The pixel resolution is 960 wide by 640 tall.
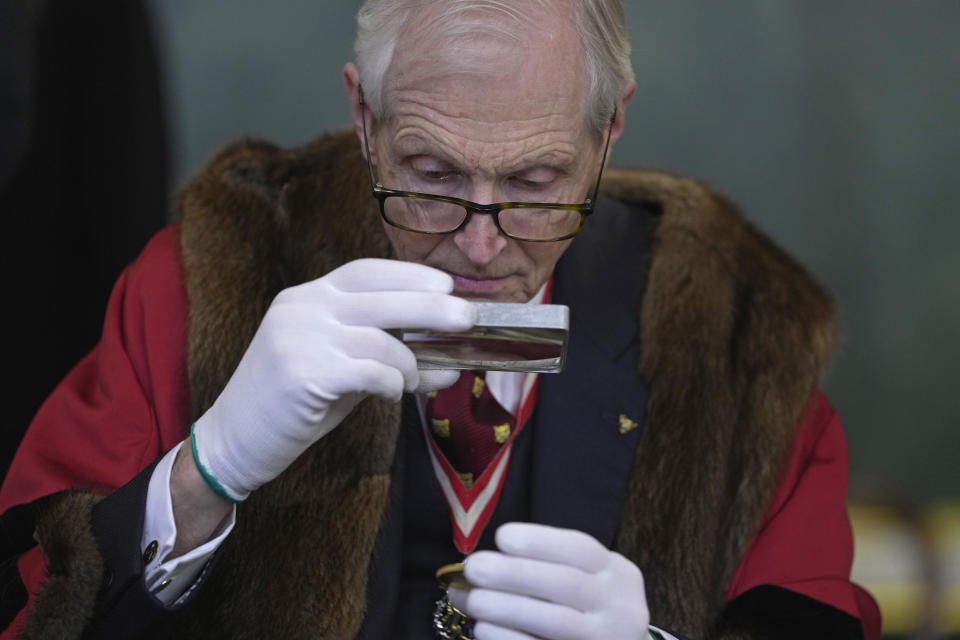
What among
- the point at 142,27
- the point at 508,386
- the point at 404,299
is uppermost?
the point at 142,27

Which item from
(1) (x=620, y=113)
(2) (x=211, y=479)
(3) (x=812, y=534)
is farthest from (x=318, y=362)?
(3) (x=812, y=534)

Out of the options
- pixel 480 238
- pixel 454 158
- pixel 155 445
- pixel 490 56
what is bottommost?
pixel 155 445

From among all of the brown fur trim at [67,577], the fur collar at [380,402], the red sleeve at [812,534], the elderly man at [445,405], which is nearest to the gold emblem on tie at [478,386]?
the elderly man at [445,405]

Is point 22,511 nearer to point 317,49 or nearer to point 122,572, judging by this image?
point 122,572

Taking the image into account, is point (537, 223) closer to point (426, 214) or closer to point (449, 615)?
Result: point (426, 214)

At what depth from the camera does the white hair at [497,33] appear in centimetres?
160

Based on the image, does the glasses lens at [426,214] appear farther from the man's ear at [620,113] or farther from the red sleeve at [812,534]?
→ the red sleeve at [812,534]

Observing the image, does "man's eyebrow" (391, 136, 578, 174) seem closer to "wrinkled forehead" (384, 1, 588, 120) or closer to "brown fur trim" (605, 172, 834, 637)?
"wrinkled forehead" (384, 1, 588, 120)

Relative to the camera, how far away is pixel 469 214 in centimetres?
163

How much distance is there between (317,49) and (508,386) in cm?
153

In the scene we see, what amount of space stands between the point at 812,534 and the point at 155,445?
41.3 inches

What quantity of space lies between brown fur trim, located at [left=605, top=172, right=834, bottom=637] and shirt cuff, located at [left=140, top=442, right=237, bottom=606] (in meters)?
0.68

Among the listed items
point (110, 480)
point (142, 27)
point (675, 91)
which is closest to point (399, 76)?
point (110, 480)

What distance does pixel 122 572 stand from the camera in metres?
1.52
